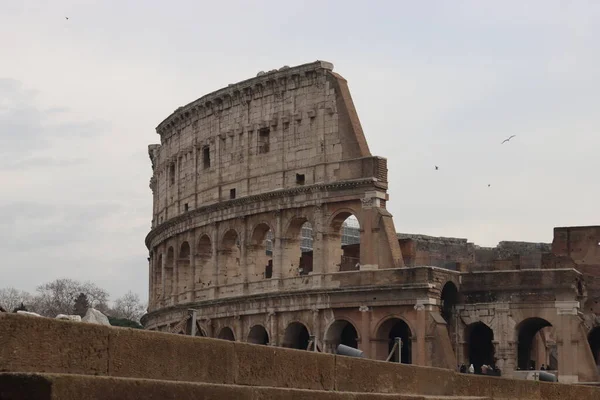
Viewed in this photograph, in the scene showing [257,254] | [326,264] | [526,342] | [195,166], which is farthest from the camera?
[195,166]

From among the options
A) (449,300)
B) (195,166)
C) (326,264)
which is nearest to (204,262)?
(195,166)

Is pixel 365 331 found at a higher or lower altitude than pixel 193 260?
lower

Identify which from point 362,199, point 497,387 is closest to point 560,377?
point 362,199

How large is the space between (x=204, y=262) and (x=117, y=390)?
44.1 metres

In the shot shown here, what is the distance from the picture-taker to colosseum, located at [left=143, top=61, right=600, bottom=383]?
43.1 m

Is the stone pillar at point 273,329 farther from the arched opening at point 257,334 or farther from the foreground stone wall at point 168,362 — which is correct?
the foreground stone wall at point 168,362

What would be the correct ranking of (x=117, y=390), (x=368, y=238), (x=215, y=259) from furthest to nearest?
(x=215, y=259) → (x=368, y=238) → (x=117, y=390)

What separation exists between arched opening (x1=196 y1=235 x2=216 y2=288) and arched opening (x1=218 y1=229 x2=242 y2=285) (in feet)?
4.94

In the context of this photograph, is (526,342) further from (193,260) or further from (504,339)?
(193,260)

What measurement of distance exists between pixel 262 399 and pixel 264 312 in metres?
36.4

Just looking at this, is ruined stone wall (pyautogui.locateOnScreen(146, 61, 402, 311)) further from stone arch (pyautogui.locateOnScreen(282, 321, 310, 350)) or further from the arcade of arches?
stone arch (pyautogui.locateOnScreen(282, 321, 310, 350))

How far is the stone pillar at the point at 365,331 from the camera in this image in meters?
43.8

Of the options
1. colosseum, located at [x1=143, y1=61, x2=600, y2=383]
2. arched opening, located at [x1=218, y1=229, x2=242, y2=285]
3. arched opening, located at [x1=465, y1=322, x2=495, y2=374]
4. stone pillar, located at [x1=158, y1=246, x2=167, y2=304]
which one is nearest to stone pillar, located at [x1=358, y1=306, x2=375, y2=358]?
colosseum, located at [x1=143, y1=61, x2=600, y2=383]

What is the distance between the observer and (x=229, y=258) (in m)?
51.6
